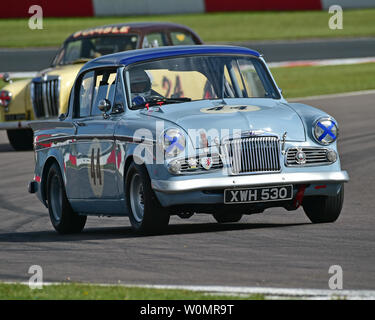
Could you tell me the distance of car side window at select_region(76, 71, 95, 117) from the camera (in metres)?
10.1

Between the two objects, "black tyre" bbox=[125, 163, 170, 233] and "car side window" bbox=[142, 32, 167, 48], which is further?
"car side window" bbox=[142, 32, 167, 48]

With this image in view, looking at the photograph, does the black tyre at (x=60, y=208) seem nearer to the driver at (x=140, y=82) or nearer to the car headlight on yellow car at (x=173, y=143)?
the driver at (x=140, y=82)

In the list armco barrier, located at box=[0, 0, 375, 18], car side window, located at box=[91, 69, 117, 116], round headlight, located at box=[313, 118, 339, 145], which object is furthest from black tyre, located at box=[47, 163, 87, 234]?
armco barrier, located at box=[0, 0, 375, 18]

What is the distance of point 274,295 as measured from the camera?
19.0 ft

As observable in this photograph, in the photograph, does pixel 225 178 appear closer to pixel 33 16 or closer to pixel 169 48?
pixel 169 48

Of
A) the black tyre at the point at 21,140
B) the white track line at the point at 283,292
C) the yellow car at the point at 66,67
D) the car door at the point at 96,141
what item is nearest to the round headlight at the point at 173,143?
the car door at the point at 96,141

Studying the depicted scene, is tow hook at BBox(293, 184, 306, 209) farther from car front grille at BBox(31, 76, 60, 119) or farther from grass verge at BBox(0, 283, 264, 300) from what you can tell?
car front grille at BBox(31, 76, 60, 119)

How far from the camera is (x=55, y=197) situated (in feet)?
34.5

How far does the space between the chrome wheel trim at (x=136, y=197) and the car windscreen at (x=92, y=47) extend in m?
7.83

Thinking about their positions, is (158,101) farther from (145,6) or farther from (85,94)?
(145,6)

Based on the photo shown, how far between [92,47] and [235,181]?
9157mm

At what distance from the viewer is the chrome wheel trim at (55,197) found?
10.4 m

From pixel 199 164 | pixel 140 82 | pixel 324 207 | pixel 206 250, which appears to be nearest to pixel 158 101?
pixel 140 82

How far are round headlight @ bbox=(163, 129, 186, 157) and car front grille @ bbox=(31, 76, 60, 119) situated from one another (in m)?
8.87
